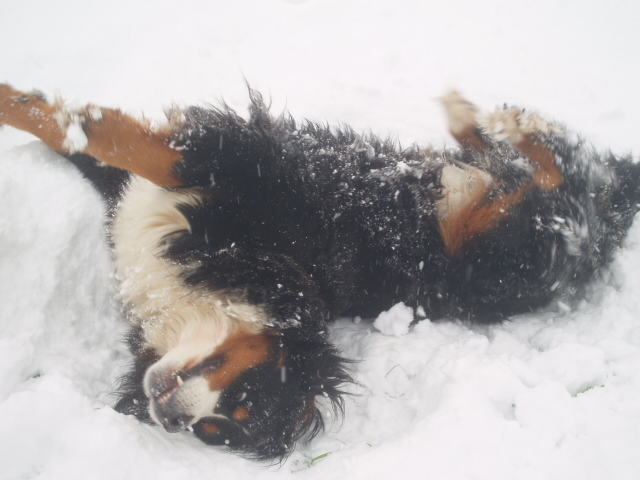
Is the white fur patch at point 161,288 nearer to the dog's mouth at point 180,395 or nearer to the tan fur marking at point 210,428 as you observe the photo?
the dog's mouth at point 180,395

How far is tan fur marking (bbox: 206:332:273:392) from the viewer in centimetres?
213

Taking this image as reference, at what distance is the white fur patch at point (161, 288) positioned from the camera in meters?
2.34

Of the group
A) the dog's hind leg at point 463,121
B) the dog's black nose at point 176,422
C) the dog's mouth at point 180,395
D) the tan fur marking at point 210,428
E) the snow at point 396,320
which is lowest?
the tan fur marking at point 210,428

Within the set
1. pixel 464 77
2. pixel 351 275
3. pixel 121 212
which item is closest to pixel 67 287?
pixel 121 212

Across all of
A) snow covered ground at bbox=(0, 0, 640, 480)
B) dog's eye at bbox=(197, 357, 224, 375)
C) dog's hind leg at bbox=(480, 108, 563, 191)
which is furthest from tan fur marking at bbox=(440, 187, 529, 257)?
dog's eye at bbox=(197, 357, 224, 375)

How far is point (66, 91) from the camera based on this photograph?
12.2 feet

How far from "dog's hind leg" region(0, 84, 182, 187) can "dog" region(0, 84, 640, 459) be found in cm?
1

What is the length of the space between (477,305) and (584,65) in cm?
312

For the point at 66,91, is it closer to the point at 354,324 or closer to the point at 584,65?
the point at 354,324

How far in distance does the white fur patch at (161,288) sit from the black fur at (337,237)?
0.25 feet

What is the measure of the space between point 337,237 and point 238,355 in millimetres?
911

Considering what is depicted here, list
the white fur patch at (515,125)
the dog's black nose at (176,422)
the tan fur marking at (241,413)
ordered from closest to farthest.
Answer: the dog's black nose at (176,422), the tan fur marking at (241,413), the white fur patch at (515,125)

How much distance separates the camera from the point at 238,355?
2195mm

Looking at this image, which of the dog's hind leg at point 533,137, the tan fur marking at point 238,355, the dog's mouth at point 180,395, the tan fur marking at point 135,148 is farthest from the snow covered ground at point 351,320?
the dog's hind leg at point 533,137
